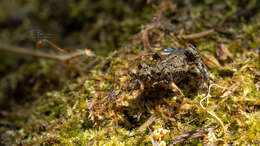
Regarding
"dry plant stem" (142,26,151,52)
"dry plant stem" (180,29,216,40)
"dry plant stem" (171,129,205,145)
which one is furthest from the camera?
"dry plant stem" (180,29,216,40)

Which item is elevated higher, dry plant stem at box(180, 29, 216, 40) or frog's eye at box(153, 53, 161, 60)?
dry plant stem at box(180, 29, 216, 40)

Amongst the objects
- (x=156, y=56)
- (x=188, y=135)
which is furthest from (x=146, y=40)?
(x=188, y=135)

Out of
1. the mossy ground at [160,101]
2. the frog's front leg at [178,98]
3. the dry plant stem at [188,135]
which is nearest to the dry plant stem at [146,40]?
the mossy ground at [160,101]

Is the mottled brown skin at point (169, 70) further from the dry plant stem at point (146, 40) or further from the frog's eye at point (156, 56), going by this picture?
the dry plant stem at point (146, 40)

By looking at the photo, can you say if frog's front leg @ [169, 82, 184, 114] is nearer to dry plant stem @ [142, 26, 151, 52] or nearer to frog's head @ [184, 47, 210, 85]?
frog's head @ [184, 47, 210, 85]

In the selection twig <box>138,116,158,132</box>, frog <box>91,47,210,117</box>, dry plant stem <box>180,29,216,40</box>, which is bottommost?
twig <box>138,116,158,132</box>

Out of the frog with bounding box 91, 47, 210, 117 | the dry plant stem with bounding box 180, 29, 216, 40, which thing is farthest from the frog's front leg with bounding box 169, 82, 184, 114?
the dry plant stem with bounding box 180, 29, 216, 40

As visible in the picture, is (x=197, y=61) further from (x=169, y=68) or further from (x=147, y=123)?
(x=147, y=123)
